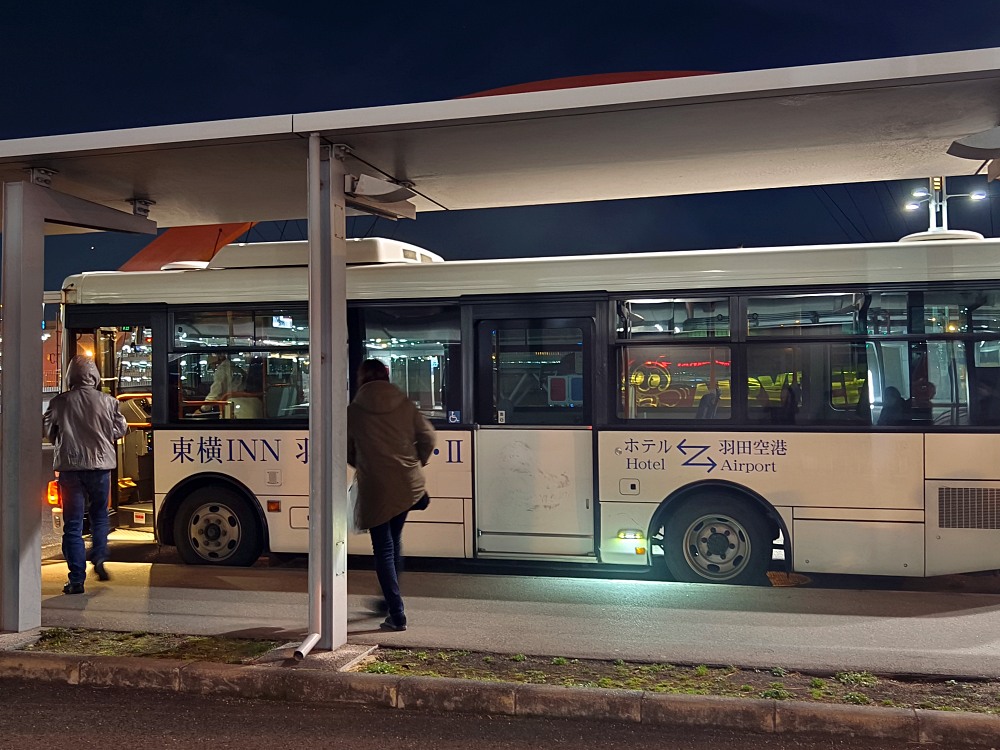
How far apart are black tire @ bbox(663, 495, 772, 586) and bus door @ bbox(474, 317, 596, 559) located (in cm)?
77

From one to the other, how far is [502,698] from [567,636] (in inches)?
44.9

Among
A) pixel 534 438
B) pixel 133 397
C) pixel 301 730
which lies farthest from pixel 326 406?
pixel 133 397

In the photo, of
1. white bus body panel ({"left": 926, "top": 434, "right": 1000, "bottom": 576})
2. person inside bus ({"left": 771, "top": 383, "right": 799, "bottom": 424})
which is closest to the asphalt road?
white bus body panel ({"left": 926, "top": 434, "right": 1000, "bottom": 576})

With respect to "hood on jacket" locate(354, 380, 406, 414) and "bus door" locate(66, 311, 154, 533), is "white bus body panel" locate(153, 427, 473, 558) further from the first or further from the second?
"hood on jacket" locate(354, 380, 406, 414)

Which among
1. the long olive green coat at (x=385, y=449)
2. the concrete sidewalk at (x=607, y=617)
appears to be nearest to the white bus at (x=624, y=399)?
the concrete sidewalk at (x=607, y=617)

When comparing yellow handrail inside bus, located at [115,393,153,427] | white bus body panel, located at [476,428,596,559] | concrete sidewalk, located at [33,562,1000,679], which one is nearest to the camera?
concrete sidewalk, located at [33,562,1000,679]

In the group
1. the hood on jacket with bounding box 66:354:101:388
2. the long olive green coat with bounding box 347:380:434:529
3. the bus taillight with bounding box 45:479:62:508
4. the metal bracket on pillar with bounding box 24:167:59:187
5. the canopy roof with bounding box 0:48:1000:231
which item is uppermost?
the canopy roof with bounding box 0:48:1000:231

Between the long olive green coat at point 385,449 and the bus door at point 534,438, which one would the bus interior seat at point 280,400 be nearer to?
the bus door at point 534,438

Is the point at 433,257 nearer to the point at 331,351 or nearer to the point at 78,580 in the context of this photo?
the point at 331,351

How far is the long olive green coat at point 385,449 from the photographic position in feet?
20.1

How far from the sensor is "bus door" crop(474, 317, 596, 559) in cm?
764

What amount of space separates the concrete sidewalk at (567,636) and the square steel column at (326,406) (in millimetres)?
390

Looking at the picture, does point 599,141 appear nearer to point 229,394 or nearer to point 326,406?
point 326,406

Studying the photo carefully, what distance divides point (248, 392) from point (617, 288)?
12.1ft
